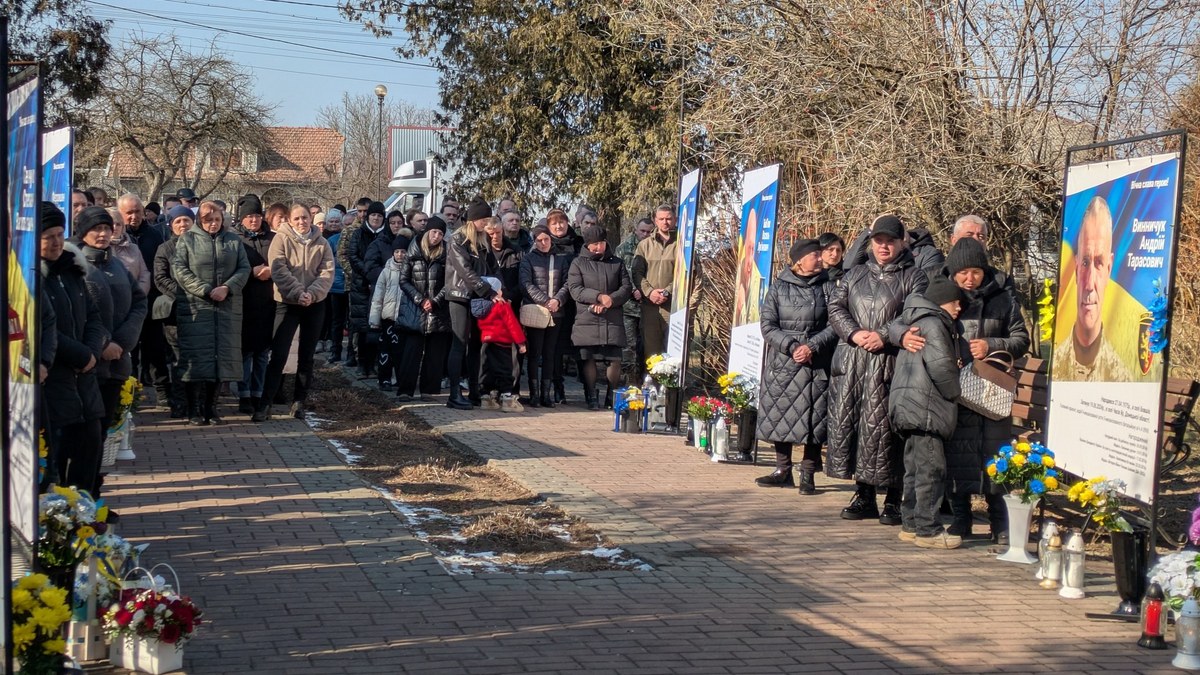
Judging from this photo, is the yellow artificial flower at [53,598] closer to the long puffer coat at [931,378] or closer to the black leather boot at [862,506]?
the long puffer coat at [931,378]

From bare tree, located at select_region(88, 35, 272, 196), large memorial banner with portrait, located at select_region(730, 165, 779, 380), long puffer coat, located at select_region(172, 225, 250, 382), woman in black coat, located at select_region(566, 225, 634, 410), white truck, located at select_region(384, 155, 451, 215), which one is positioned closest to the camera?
large memorial banner with portrait, located at select_region(730, 165, 779, 380)

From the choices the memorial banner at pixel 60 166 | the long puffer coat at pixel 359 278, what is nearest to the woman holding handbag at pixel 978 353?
the memorial banner at pixel 60 166

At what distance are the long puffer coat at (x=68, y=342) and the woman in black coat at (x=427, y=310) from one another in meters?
6.83

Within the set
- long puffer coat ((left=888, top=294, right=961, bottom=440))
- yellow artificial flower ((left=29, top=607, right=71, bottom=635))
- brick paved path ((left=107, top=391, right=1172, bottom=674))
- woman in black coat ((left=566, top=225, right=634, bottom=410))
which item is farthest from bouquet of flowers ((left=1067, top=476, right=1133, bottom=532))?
woman in black coat ((left=566, top=225, right=634, bottom=410))

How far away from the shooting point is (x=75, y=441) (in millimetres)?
7832

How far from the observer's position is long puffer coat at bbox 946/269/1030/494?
8.75 metres

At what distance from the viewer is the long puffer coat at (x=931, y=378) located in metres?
8.34

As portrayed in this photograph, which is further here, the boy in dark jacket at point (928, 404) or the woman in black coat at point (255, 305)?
the woman in black coat at point (255, 305)

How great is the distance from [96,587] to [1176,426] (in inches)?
279

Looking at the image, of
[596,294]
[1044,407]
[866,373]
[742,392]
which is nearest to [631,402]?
[596,294]

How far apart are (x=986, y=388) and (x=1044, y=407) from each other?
1.36 meters

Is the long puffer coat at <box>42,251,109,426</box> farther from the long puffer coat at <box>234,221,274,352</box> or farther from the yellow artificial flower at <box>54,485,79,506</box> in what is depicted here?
the long puffer coat at <box>234,221,274,352</box>

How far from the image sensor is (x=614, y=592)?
7.21m

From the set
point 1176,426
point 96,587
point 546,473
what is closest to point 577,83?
point 546,473
